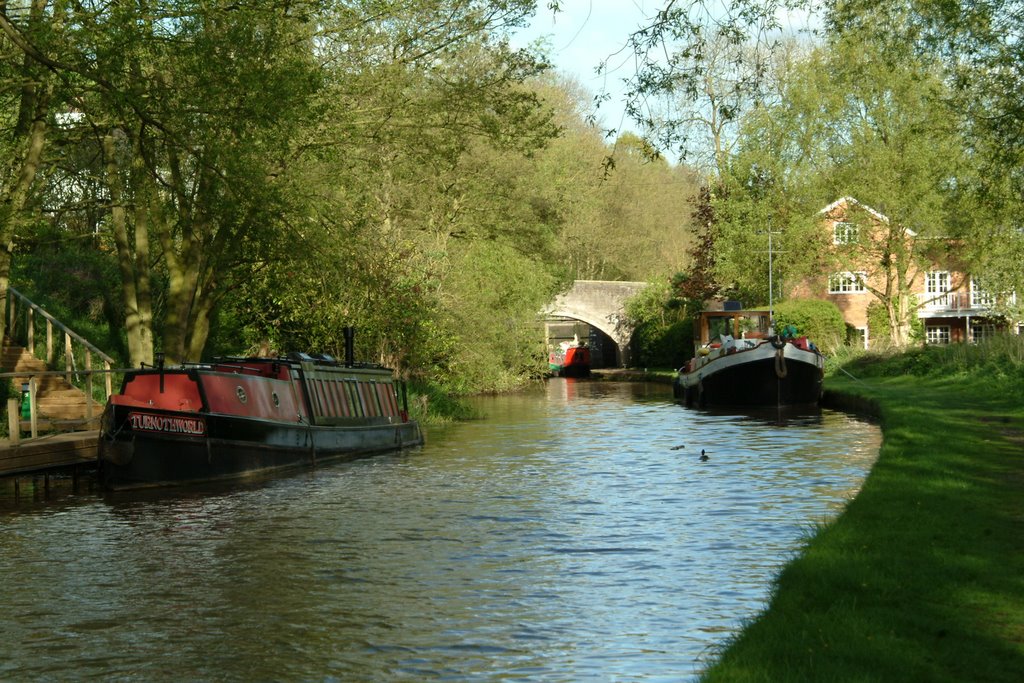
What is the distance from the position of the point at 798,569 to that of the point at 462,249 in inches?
1121

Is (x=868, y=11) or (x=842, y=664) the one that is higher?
(x=868, y=11)

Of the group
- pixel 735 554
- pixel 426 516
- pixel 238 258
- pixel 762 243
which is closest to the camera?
pixel 735 554

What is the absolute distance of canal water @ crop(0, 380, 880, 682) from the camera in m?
8.73

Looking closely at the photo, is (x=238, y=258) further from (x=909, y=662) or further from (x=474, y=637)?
(x=909, y=662)

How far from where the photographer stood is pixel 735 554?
479 inches

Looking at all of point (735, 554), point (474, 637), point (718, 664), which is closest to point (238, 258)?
point (735, 554)

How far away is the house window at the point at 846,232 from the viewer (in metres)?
53.1

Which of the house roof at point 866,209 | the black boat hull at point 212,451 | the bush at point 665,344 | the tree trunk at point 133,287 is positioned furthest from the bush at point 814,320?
the black boat hull at point 212,451

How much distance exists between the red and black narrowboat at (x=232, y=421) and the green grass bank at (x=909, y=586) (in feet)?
31.2

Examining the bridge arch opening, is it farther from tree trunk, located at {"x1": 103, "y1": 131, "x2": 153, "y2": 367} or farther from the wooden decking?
the wooden decking

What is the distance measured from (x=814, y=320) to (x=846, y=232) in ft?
13.3

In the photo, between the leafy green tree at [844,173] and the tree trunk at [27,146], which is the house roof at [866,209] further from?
the tree trunk at [27,146]

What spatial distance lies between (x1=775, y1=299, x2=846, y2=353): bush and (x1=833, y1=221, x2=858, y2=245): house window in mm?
2818

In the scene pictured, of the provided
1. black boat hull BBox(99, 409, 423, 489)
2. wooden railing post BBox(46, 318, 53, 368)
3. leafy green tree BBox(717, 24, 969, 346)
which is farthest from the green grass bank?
leafy green tree BBox(717, 24, 969, 346)
